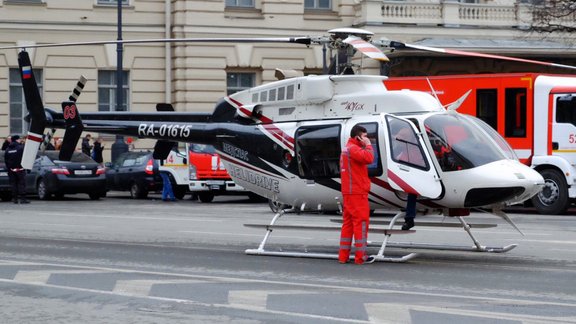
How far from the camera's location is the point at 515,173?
15391 millimetres

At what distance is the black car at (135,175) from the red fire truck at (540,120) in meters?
10.1

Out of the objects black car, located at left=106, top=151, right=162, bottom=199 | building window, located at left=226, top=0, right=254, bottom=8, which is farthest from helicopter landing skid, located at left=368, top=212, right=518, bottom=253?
building window, located at left=226, top=0, right=254, bottom=8

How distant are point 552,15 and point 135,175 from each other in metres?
13.5

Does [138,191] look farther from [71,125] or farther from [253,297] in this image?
[253,297]

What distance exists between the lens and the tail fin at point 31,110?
1997 centimetres

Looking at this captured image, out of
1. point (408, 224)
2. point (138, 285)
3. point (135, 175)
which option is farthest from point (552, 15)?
point (138, 285)

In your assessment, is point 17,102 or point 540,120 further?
point 17,102

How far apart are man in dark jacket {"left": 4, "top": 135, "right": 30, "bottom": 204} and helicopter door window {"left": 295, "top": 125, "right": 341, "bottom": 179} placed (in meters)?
16.7

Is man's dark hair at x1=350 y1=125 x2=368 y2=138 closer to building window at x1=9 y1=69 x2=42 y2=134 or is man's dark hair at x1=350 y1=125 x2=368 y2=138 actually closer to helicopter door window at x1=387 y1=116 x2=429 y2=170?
helicopter door window at x1=387 y1=116 x2=429 y2=170

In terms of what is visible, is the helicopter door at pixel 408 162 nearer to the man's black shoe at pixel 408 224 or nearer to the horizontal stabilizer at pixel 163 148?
the man's black shoe at pixel 408 224

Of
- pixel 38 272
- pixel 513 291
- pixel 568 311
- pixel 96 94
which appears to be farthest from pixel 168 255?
pixel 96 94

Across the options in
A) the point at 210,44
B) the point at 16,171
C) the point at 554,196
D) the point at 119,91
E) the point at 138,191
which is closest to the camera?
the point at 554,196

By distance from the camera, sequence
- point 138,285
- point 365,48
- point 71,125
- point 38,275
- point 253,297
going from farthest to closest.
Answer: point 71,125
point 365,48
point 38,275
point 138,285
point 253,297

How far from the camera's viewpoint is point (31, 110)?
794 inches
